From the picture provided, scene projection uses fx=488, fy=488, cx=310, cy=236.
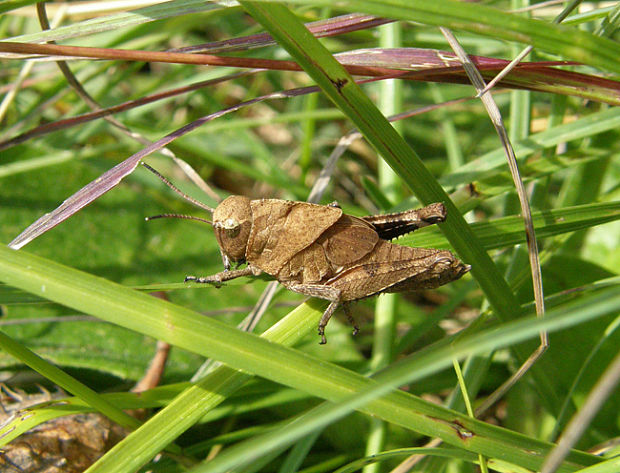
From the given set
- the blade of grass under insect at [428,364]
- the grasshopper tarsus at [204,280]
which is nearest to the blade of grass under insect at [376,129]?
the blade of grass under insect at [428,364]

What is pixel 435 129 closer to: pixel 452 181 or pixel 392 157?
pixel 452 181

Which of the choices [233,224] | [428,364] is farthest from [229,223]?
[428,364]

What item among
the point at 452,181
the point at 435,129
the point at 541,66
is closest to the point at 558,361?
the point at 452,181

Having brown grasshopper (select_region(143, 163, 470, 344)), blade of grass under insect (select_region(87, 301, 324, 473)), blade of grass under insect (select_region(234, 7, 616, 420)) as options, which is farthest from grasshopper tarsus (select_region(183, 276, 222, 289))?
blade of grass under insect (select_region(234, 7, 616, 420))

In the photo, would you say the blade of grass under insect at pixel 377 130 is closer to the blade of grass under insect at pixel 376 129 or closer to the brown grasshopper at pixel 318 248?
the blade of grass under insect at pixel 376 129

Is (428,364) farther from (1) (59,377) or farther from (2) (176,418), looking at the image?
(1) (59,377)

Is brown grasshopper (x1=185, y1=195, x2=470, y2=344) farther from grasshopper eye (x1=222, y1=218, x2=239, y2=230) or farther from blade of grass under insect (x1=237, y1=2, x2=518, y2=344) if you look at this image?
blade of grass under insect (x1=237, y1=2, x2=518, y2=344)
